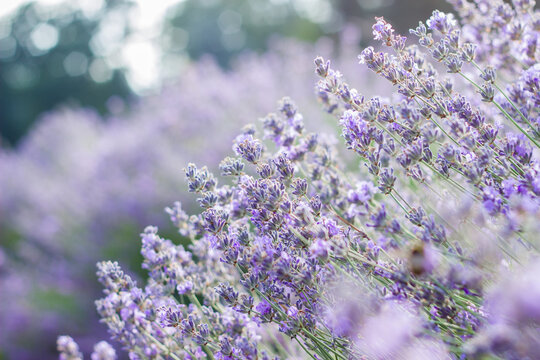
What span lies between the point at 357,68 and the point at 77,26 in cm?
1884

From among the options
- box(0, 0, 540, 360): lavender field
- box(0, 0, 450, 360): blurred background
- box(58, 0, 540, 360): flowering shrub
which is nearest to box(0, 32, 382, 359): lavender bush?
box(0, 0, 450, 360): blurred background

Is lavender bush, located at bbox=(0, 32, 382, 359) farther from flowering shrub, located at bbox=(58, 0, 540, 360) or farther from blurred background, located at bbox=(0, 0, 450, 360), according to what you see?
flowering shrub, located at bbox=(58, 0, 540, 360)

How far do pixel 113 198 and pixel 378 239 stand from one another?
11.6 feet

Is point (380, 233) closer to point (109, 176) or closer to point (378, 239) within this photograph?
point (378, 239)

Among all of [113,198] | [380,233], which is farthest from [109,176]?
[380,233]

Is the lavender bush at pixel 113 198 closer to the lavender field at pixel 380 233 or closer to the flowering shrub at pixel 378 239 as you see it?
the lavender field at pixel 380 233

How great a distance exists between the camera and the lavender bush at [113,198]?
3.98 meters

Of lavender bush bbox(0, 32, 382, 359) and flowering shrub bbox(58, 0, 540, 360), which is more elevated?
lavender bush bbox(0, 32, 382, 359)

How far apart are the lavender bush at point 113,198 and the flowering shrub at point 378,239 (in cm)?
227

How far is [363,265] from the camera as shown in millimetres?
1134

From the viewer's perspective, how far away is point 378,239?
1.27 m

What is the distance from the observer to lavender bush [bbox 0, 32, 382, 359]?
3.98 m

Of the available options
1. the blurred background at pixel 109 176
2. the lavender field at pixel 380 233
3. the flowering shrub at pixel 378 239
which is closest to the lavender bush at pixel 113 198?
the blurred background at pixel 109 176

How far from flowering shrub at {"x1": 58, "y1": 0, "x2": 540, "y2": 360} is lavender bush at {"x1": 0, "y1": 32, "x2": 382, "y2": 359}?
7.43ft
